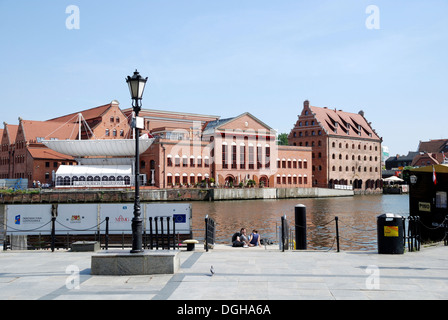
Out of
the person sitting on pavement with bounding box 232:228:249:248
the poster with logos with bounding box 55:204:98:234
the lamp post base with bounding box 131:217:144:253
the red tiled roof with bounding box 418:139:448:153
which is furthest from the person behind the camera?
the red tiled roof with bounding box 418:139:448:153

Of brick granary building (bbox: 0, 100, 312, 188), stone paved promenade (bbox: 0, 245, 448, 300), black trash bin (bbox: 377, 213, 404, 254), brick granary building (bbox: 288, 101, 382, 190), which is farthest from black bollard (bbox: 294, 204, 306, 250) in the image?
brick granary building (bbox: 288, 101, 382, 190)

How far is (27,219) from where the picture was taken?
21422 millimetres

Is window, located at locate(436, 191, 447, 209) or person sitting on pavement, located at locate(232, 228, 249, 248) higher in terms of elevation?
window, located at locate(436, 191, 447, 209)

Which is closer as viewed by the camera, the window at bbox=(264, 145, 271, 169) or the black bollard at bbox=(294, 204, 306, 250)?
the black bollard at bbox=(294, 204, 306, 250)

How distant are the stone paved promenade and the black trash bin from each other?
15.4 inches

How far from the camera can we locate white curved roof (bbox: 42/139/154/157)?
74.7 meters

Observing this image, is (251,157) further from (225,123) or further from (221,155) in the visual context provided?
(225,123)

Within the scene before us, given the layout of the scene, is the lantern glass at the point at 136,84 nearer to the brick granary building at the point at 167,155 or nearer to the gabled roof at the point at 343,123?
the brick granary building at the point at 167,155

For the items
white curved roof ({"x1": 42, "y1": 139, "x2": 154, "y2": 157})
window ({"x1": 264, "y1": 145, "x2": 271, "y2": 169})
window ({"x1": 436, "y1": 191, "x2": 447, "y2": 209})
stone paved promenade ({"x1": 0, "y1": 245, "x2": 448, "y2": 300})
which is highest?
white curved roof ({"x1": 42, "y1": 139, "x2": 154, "y2": 157})

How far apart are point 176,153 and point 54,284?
6871 cm

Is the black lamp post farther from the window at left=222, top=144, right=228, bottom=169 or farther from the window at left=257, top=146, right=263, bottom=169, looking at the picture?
the window at left=257, top=146, right=263, bottom=169

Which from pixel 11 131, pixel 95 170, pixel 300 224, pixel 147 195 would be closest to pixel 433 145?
pixel 147 195

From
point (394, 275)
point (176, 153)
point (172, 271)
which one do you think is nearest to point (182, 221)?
point (172, 271)

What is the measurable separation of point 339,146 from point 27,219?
89075mm
